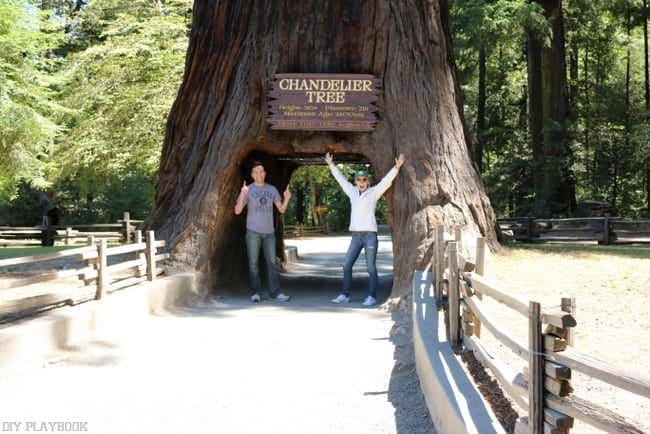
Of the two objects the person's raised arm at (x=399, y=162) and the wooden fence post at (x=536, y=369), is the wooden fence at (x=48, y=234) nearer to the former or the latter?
the person's raised arm at (x=399, y=162)

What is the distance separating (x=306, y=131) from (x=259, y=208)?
158 cm

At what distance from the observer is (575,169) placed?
82.7 ft

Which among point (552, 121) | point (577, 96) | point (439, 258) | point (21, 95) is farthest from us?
point (577, 96)

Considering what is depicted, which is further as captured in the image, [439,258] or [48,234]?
[48,234]

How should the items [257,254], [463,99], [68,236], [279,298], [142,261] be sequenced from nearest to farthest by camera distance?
[142,261], [257,254], [279,298], [463,99], [68,236]

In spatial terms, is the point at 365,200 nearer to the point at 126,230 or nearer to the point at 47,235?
the point at 126,230

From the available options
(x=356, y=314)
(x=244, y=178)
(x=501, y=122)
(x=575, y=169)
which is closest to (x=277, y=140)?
(x=244, y=178)

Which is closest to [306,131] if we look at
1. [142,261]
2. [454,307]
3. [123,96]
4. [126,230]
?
[142,261]

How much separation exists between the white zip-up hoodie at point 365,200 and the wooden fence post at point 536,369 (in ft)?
24.3

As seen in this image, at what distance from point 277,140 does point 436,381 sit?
7.60 metres

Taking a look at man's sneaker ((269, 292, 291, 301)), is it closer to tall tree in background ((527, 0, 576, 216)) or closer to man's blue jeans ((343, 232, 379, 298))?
man's blue jeans ((343, 232, 379, 298))

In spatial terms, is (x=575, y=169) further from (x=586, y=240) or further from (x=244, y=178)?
(x=244, y=178)

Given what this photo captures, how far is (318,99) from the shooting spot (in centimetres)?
1139

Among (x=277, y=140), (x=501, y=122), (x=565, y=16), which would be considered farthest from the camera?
(x=501, y=122)
